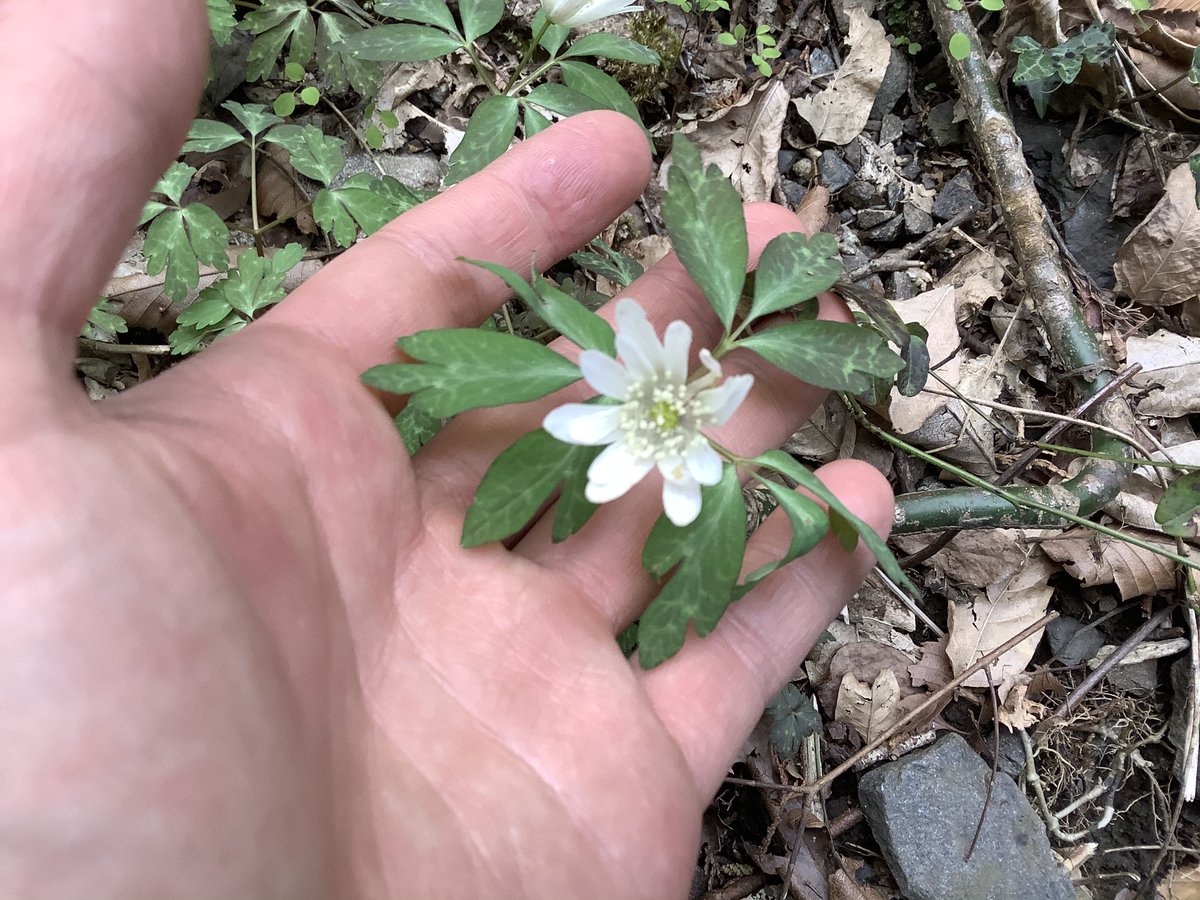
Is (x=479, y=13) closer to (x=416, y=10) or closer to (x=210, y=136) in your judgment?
(x=416, y=10)

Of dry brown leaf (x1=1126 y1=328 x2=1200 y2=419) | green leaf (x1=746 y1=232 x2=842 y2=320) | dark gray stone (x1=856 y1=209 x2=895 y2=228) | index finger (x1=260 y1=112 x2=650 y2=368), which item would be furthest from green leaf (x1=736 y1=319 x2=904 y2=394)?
dry brown leaf (x1=1126 y1=328 x2=1200 y2=419)

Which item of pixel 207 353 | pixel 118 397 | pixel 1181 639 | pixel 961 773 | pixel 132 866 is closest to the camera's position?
pixel 132 866

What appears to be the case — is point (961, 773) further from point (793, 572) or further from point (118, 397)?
point (118, 397)

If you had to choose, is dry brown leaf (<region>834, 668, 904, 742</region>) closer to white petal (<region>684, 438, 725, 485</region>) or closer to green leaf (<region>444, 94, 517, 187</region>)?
white petal (<region>684, 438, 725, 485</region>)

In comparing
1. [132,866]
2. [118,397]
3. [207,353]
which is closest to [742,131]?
[207,353]

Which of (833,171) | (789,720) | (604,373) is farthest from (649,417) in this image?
(833,171)

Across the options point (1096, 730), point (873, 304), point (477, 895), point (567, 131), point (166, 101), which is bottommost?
point (1096, 730)
